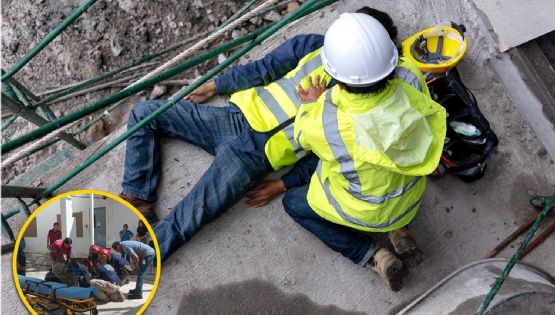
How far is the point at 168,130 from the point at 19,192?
917 mm

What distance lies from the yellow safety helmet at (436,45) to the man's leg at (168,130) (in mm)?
1122

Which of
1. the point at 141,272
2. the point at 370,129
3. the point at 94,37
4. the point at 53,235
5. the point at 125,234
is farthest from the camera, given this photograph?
the point at 94,37

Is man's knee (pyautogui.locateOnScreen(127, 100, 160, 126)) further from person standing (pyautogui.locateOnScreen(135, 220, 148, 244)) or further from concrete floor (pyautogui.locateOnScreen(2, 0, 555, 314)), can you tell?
person standing (pyautogui.locateOnScreen(135, 220, 148, 244))

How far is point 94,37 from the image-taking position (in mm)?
4738

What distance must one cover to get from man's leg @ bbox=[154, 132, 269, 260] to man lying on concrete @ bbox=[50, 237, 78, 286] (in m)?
0.54

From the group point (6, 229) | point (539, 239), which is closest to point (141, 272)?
point (6, 229)

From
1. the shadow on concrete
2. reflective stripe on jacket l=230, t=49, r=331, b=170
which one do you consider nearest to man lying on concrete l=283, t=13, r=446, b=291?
reflective stripe on jacket l=230, t=49, r=331, b=170

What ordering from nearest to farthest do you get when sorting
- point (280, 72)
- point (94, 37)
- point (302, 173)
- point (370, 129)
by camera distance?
point (370, 129), point (302, 173), point (280, 72), point (94, 37)

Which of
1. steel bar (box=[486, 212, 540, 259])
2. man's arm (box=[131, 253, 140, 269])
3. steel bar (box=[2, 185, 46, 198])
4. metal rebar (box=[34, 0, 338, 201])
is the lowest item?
steel bar (box=[486, 212, 540, 259])

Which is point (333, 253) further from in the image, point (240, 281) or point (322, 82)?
point (322, 82)

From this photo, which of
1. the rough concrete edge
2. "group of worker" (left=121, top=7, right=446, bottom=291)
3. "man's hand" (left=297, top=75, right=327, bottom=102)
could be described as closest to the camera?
"group of worker" (left=121, top=7, right=446, bottom=291)

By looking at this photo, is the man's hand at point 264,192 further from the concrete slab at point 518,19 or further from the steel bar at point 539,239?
the concrete slab at point 518,19

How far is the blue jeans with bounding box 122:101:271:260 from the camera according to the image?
3219 mm

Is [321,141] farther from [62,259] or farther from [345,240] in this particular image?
[62,259]
